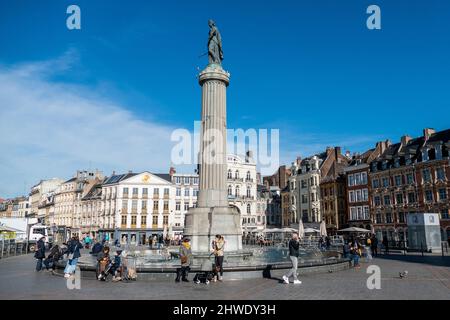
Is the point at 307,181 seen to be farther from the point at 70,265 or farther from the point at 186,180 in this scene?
the point at 70,265

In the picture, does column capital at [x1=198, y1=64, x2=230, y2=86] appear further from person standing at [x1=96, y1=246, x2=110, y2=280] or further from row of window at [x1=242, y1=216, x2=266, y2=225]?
row of window at [x1=242, y1=216, x2=266, y2=225]

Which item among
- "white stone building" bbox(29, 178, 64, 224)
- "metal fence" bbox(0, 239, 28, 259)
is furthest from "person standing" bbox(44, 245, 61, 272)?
"white stone building" bbox(29, 178, 64, 224)

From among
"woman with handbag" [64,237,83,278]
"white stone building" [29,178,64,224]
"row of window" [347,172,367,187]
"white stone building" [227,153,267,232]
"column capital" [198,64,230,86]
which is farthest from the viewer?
"white stone building" [29,178,64,224]

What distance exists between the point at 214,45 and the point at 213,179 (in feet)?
29.3

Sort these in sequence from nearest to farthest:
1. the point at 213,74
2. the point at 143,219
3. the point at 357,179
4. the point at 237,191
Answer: the point at 213,74, the point at 357,179, the point at 143,219, the point at 237,191

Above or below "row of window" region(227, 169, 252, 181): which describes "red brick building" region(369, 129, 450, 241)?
below

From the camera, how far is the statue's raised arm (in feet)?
76.0

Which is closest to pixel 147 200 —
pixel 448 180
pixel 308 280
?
pixel 448 180

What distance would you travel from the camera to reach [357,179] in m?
59.7

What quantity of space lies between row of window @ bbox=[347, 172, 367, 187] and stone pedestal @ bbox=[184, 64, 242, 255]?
42.9 m

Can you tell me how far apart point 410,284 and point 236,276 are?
643 centimetres

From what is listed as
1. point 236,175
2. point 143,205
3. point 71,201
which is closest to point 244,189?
point 236,175
